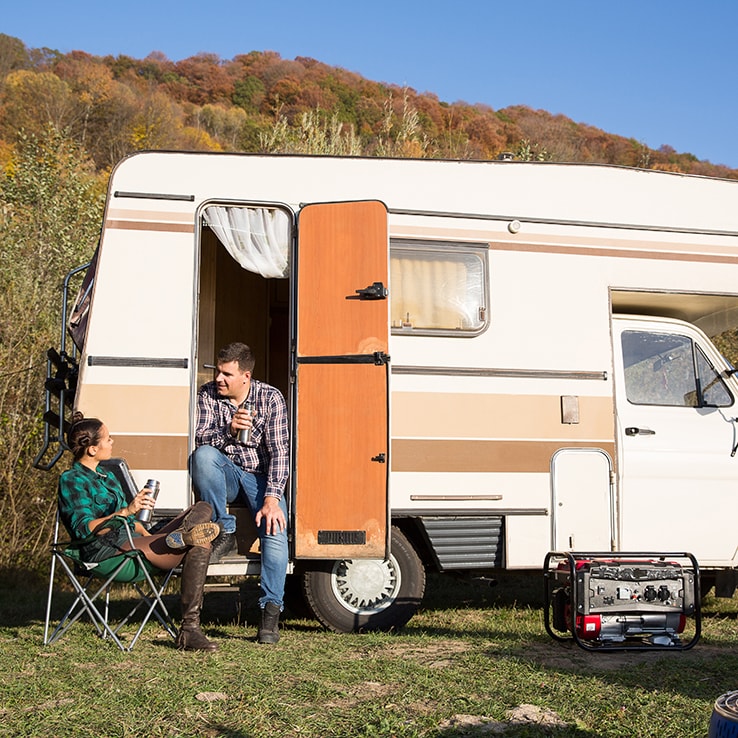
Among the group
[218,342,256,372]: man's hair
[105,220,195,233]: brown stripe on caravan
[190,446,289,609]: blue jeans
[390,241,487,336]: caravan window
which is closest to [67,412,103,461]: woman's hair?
[190,446,289,609]: blue jeans

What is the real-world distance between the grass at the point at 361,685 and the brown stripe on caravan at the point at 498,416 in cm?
126

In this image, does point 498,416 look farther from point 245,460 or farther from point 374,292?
point 245,460

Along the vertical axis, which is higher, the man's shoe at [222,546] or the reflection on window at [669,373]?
the reflection on window at [669,373]

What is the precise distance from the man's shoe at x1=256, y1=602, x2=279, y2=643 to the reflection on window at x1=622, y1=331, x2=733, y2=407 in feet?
9.32

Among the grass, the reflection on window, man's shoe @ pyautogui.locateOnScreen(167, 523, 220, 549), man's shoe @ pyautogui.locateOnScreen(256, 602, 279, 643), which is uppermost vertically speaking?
the reflection on window

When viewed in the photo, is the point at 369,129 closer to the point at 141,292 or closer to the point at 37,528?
the point at 37,528

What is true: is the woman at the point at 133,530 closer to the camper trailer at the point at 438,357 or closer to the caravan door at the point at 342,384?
the camper trailer at the point at 438,357

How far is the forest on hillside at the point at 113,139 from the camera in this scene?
9.00m

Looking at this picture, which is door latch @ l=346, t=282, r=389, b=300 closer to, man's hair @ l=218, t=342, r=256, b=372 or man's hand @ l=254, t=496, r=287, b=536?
man's hair @ l=218, t=342, r=256, b=372

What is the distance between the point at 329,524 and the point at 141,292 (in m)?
1.86

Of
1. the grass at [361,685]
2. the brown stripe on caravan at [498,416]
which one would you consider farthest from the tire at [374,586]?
the brown stripe on caravan at [498,416]

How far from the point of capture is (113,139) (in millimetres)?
27250

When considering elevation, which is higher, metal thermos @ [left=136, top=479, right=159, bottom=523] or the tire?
metal thermos @ [left=136, top=479, right=159, bottom=523]

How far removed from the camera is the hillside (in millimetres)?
24234
